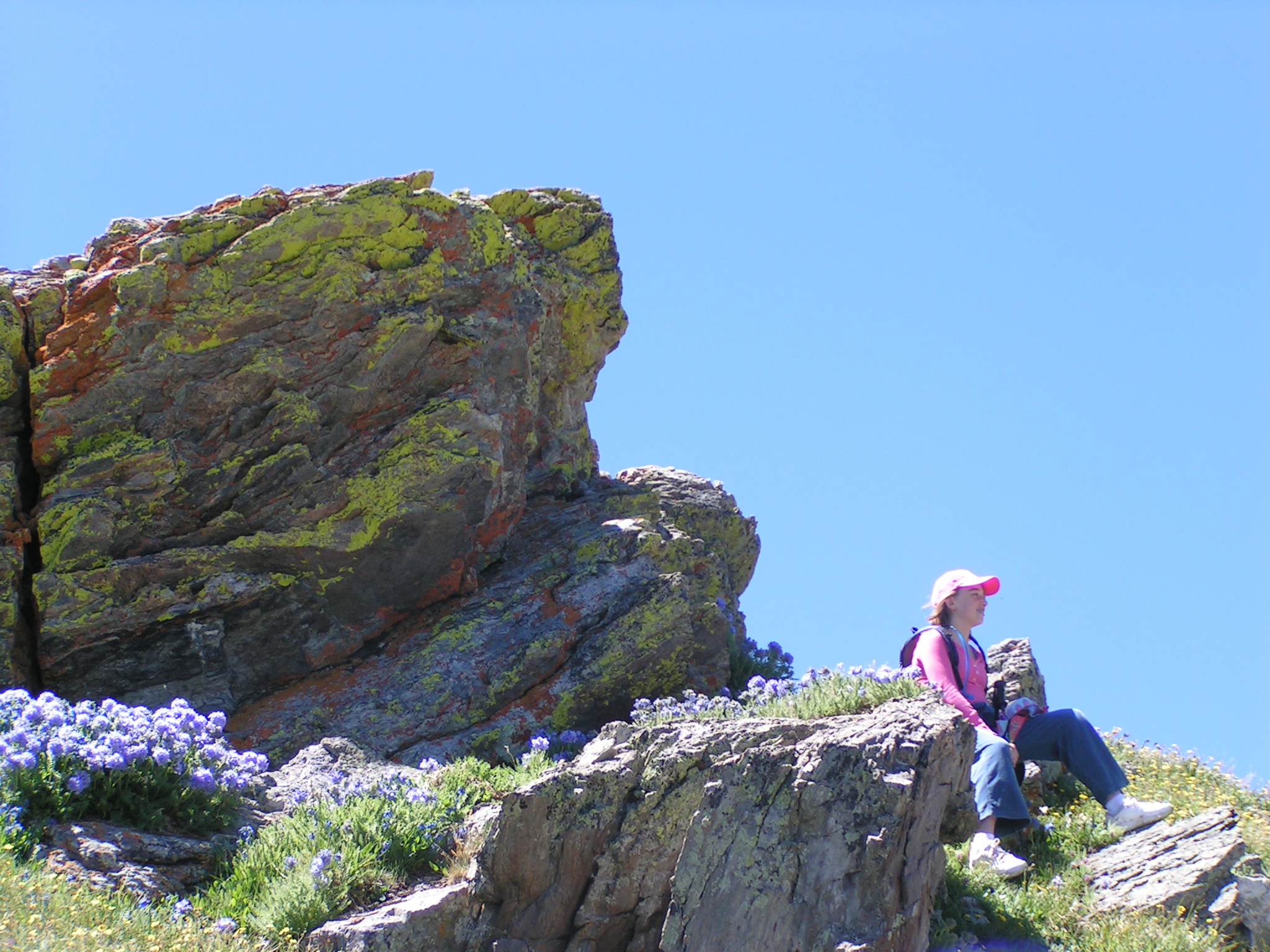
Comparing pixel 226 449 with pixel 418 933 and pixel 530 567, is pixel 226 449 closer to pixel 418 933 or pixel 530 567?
pixel 530 567

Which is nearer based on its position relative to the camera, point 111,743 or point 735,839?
point 735,839

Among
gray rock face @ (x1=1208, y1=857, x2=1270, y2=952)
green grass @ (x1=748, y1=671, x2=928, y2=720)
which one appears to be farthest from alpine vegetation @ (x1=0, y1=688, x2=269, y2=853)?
gray rock face @ (x1=1208, y1=857, x2=1270, y2=952)

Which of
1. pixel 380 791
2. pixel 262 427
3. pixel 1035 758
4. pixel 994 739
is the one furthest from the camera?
pixel 262 427

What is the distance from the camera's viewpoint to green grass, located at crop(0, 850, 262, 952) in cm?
714

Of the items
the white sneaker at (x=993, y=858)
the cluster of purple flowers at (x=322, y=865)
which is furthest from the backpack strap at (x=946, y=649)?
the cluster of purple flowers at (x=322, y=865)

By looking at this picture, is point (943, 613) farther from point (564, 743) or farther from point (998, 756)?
point (564, 743)

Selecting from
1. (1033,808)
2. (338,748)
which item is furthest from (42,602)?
(1033,808)

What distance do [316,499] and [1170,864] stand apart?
9.68m

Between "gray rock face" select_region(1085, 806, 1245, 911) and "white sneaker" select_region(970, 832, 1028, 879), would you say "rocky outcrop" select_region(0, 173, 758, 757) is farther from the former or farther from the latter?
"gray rock face" select_region(1085, 806, 1245, 911)

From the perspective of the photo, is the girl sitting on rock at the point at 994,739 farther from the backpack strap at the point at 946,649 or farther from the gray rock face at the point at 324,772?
the gray rock face at the point at 324,772

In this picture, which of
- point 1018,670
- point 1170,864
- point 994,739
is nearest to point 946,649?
point 994,739

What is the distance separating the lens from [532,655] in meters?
13.1

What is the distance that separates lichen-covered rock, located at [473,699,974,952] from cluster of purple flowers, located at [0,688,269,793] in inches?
114

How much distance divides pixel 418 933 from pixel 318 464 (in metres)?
6.91
